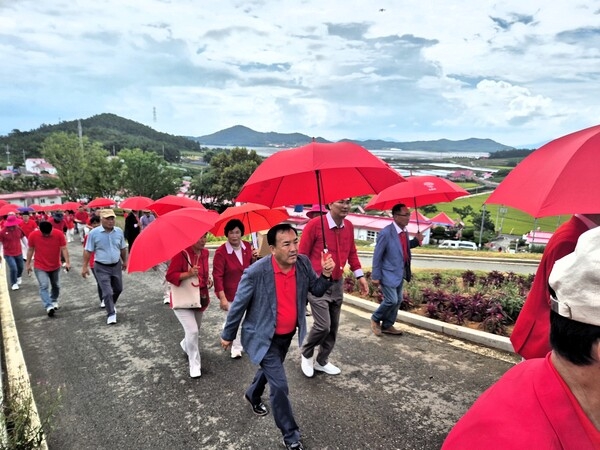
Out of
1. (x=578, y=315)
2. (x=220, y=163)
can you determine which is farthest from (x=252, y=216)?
(x=220, y=163)

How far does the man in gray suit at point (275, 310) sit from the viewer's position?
10.3ft

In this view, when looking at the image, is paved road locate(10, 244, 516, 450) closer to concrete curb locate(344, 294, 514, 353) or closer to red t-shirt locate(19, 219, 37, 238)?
concrete curb locate(344, 294, 514, 353)

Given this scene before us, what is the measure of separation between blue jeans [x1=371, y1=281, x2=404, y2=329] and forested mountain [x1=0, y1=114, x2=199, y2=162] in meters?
101

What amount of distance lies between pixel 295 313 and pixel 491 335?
3132 mm

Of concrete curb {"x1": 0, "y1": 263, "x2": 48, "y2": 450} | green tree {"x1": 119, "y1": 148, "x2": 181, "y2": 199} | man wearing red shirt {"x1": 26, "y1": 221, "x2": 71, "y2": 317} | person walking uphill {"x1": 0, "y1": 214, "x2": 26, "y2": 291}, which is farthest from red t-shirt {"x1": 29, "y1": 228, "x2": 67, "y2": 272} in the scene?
green tree {"x1": 119, "y1": 148, "x2": 181, "y2": 199}

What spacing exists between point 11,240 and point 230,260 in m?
6.46

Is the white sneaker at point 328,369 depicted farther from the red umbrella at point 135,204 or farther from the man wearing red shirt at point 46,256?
the red umbrella at point 135,204

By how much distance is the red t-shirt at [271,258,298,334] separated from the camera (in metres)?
3.27

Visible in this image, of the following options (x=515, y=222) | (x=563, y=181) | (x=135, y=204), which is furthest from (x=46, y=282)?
(x=515, y=222)

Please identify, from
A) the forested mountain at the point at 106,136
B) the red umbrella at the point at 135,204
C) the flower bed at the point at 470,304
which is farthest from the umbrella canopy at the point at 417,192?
the forested mountain at the point at 106,136

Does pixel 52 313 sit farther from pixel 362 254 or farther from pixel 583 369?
pixel 362 254

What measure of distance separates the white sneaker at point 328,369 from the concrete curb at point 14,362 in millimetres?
2612

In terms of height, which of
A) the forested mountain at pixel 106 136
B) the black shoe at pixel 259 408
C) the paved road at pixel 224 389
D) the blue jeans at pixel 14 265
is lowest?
the paved road at pixel 224 389

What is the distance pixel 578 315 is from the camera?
99cm
